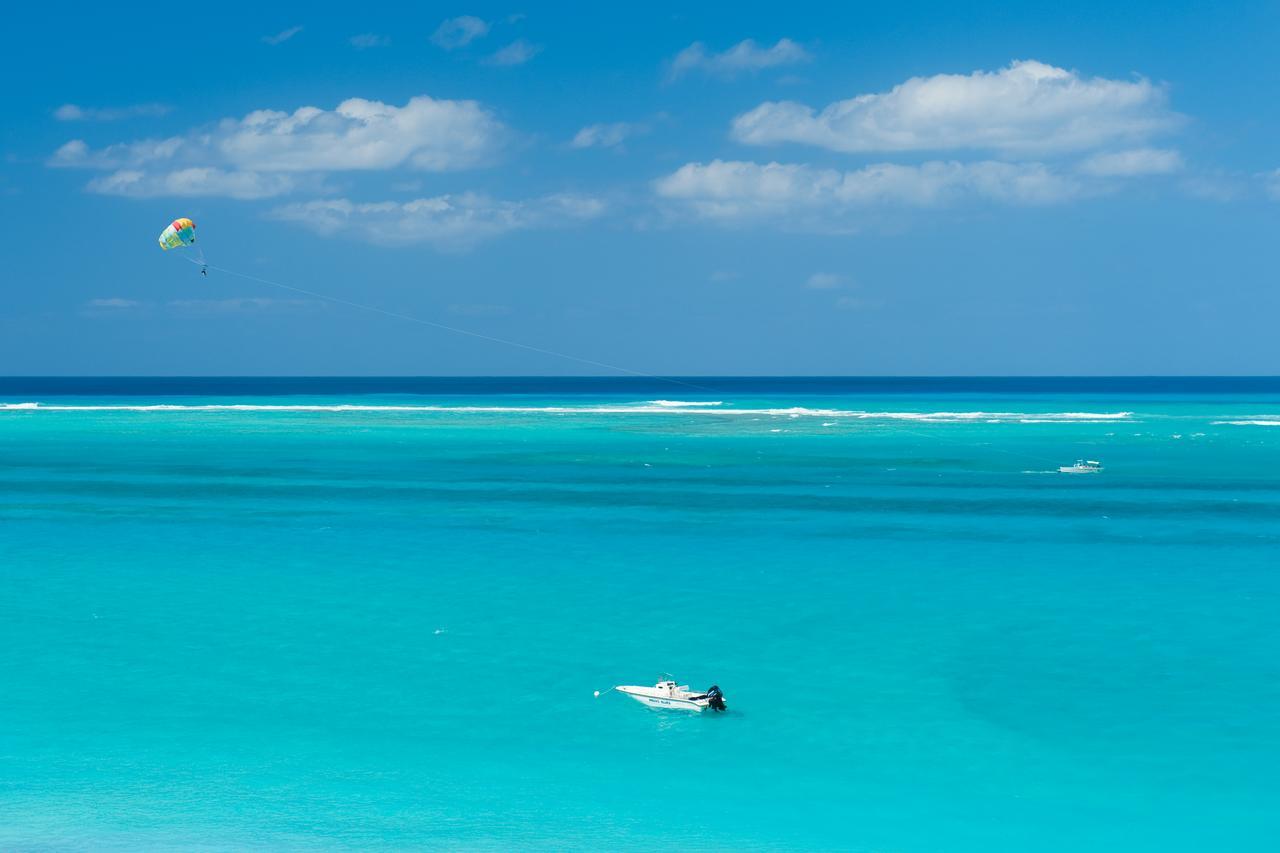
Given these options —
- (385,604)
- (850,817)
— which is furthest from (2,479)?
(850,817)

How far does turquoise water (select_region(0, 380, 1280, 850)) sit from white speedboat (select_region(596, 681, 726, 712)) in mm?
188

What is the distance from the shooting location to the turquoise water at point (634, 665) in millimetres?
12711

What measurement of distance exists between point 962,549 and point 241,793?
1792 centimetres

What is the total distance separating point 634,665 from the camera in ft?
57.3

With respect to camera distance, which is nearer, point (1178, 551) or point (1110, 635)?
point (1110, 635)

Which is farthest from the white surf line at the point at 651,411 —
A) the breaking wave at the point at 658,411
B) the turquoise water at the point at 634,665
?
the turquoise water at the point at 634,665

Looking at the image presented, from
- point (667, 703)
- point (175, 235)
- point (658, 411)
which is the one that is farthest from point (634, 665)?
point (658, 411)

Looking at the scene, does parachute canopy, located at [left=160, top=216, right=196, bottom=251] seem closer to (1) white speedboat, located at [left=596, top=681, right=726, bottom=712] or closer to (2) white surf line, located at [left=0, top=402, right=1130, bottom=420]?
(1) white speedboat, located at [left=596, top=681, right=726, bottom=712]

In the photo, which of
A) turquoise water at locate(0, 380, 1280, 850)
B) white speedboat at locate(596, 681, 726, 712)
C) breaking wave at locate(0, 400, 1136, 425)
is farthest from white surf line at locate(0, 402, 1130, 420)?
white speedboat at locate(596, 681, 726, 712)

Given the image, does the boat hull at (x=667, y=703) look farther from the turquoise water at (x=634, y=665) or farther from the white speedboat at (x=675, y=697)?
the turquoise water at (x=634, y=665)

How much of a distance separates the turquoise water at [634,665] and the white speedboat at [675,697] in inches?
7.4

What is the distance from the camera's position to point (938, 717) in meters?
15.5

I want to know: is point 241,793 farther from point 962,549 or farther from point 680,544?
point 962,549

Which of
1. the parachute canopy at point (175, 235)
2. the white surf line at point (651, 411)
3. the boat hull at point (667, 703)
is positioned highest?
the parachute canopy at point (175, 235)
